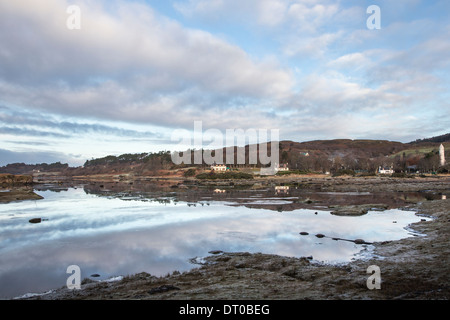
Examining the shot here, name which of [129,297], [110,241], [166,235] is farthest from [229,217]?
[129,297]

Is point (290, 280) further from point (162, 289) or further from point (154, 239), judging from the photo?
point (154, 239)

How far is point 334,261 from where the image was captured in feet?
40.9

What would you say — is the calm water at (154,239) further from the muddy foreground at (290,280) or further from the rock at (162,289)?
the rock at (162,289)

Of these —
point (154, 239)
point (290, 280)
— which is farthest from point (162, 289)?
point (154, 239)

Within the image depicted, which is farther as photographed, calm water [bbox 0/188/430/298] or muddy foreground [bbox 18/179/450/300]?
calm water [bbox 0/188/430/298]

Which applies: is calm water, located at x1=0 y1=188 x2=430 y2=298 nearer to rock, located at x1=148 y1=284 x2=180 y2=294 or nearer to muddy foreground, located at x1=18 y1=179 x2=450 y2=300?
muddy foreground, located at x1=18 y1=179 x2=450 y2=300

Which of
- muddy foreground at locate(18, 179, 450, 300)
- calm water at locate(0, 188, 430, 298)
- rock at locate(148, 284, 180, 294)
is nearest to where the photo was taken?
muddy foreground at locate(18, 179, 450, 300)

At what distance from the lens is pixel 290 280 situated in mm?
9625

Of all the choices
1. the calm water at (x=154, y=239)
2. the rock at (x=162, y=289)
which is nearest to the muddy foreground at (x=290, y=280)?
the rock at (x=162, y=289)

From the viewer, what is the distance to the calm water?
12.6 meters

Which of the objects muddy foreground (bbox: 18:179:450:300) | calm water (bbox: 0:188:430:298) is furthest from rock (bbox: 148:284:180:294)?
calm water (bbox: 0:188:430:298)

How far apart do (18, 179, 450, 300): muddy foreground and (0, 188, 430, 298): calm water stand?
1407mm

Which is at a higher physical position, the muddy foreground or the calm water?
the muddy foreground

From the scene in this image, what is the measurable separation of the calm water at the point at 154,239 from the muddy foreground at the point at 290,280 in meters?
1.41
